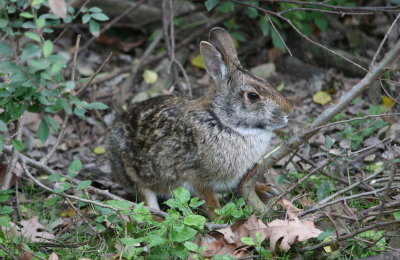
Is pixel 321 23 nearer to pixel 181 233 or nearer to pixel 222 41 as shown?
pixel 222 41

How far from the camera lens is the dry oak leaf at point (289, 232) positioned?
4.42m

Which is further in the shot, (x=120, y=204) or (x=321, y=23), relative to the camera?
(x=321, y=23)

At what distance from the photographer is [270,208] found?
15.6ft

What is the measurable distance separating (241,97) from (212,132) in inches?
16.3

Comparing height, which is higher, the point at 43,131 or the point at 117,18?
the point at 43,131

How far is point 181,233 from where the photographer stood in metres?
4.24

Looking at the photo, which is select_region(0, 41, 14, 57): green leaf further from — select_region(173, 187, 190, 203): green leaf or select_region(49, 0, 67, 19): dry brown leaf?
select_region(173, 187, 190, 203): green leaf

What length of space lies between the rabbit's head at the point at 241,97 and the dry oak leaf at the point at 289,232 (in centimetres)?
116

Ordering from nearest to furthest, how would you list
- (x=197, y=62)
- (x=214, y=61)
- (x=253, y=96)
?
(x=253, y=96), (x=214, y=61), (x=197, y=62)

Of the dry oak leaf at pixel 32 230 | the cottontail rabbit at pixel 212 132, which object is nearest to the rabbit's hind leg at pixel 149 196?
the cottontail rabbit at pixel 212 132

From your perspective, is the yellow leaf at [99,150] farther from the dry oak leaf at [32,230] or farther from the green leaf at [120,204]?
the green leaf at [120,204]

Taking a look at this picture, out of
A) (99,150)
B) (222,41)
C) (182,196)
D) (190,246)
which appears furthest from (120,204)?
(99,150)

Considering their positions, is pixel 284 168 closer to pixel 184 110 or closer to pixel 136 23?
pixel 184 110

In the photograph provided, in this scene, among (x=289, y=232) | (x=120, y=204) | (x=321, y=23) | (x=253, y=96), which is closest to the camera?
(x=289, y=232)
